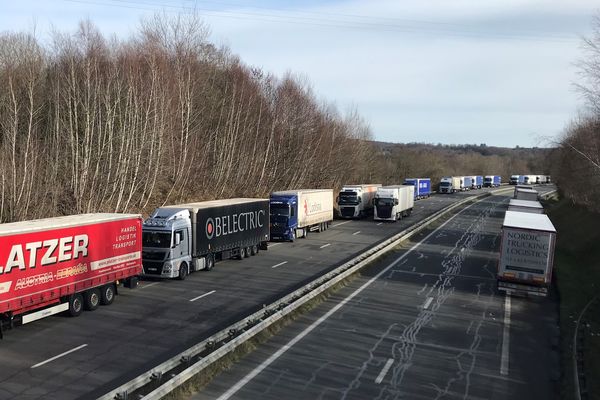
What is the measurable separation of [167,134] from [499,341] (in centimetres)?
3222

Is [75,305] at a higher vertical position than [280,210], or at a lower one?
lower

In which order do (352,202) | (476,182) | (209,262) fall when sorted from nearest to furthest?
(209,262), (352,202), (476,182)

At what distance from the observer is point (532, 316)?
19.3 m

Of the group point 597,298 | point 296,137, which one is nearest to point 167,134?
point 296,137

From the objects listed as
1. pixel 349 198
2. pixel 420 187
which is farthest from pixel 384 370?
pixel 420 187

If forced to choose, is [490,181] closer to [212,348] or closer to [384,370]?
[384,370]

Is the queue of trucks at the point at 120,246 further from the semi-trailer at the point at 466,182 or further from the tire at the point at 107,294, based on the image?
the semi-trailer at the point at 466,182

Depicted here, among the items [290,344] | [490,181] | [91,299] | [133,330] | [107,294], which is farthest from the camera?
[490,181]

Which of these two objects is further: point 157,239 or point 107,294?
point 157,239

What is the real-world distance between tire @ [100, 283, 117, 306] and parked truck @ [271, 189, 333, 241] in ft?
61.2

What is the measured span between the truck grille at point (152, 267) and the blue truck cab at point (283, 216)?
48.7 ft

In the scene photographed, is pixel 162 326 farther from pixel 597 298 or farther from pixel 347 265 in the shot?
pixel 597 298

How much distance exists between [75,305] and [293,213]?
21.5 metres

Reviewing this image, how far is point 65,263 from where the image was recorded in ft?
54.3
